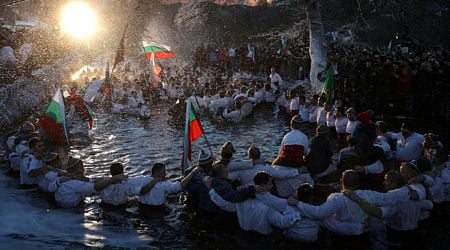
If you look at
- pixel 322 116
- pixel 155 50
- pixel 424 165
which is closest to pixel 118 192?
pixel 424 165

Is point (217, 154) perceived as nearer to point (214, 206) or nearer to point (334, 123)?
point (334, 123)

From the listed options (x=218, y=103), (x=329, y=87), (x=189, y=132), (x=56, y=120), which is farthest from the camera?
(x=218, y=103)

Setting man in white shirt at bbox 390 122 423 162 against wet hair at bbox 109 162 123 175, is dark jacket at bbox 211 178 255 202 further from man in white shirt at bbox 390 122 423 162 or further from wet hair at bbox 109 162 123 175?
man in white shirt at bbox 390 122 423 162

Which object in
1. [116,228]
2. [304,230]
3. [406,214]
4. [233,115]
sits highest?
[233,115]

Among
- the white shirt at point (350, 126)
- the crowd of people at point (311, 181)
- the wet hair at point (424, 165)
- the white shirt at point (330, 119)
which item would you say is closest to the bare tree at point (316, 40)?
the crowd of people at point (311, 181)

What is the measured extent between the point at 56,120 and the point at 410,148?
9494 mm

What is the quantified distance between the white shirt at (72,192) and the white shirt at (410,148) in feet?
21.9

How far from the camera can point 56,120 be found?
13172 mm

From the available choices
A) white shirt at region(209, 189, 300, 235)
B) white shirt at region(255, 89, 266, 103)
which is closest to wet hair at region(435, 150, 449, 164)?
white shirt at region(209, 189, 300, 235)

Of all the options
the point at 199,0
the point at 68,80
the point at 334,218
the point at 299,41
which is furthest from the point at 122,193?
the point at 199,0

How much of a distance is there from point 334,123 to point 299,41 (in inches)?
734

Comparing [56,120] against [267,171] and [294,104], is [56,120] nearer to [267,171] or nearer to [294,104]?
[267,171]

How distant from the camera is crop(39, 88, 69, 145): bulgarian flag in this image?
12812mm

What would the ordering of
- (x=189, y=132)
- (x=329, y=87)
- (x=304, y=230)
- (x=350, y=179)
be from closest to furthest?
(x=350, y=179) < (x=304, y=230) < (x=189, y=132) < (x=329, y=87)
